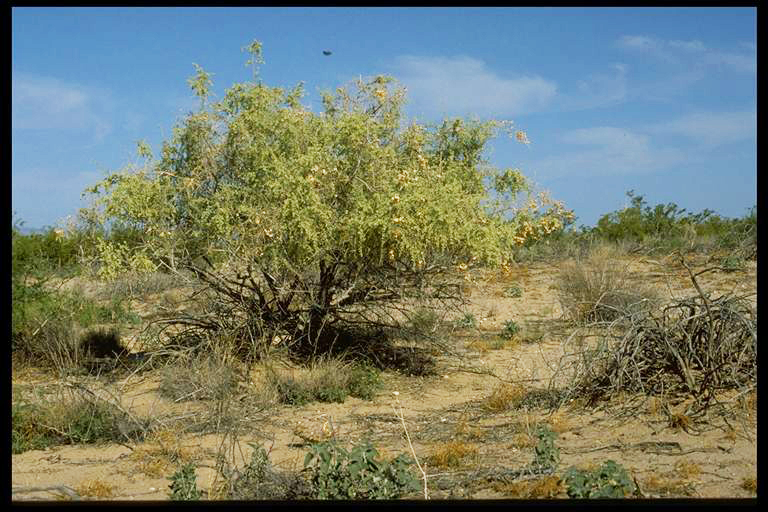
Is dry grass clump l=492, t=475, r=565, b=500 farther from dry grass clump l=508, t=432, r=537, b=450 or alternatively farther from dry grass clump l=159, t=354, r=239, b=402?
dry grass clump l=159, t=354, r=239, b=402

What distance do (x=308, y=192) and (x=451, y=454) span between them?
340cm

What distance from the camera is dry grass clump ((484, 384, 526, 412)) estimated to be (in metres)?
8.64

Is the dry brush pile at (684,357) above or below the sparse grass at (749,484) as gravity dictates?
above

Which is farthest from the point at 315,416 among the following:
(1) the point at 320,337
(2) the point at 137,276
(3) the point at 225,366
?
(2) the point at 137,276

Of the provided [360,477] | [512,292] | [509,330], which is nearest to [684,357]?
[360,477]

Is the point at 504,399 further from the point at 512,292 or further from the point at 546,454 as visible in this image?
the point at 512,292

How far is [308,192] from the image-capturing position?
30.0 ft

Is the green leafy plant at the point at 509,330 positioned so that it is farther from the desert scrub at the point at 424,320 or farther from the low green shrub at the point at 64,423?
the low green shrub at the point at 64,423

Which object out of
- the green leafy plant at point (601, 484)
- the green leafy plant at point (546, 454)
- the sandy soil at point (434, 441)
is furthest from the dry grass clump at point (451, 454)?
the green leafy plant at point (601, 484)

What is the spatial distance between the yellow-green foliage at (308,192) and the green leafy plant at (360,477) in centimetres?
351

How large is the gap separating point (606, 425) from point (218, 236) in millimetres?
4379

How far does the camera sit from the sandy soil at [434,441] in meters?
6.14

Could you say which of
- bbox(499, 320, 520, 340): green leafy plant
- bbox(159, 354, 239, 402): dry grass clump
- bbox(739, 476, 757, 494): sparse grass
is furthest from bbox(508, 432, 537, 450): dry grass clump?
bbox(499, 320, 520, 340): green leafy plant
